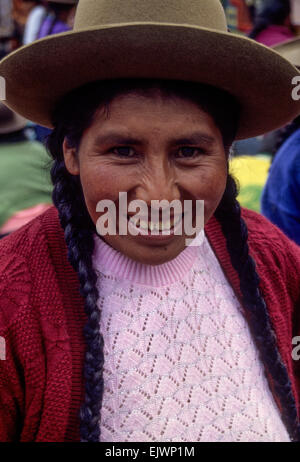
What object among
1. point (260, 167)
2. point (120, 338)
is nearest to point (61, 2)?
point (260, 167)

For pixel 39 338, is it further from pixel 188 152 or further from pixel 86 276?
pixel 188 152

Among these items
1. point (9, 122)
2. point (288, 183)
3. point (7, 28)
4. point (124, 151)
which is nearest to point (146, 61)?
point (124, 151)

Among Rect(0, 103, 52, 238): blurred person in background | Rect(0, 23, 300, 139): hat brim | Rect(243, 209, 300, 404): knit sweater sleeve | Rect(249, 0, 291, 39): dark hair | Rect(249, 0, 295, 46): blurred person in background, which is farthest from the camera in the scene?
Rect(249, 0, 291, 39): dark hair

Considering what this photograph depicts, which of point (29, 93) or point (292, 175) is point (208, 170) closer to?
point (29, 93)

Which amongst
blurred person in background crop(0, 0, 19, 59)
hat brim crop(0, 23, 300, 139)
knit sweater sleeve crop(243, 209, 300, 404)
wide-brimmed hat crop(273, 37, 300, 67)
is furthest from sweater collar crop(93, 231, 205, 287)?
blurred person in background crop(0, 0, 19, 59)

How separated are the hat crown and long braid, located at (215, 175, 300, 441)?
655mm

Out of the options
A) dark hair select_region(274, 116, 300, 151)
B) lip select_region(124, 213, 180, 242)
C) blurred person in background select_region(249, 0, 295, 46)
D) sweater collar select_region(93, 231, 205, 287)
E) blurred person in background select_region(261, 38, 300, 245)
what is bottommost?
sweater collar select_region(93, 231, 205, 287)

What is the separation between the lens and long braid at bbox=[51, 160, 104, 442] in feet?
4.36

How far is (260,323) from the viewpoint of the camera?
5.26 ft

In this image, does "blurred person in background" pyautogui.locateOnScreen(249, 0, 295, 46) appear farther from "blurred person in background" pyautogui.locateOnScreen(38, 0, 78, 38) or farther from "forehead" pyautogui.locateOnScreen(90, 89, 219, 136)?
"forehead" pyautogui.locateOnScreen(90, 89, 219, 136)

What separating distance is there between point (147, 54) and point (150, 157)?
0.25 meters

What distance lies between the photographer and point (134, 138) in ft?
4.09

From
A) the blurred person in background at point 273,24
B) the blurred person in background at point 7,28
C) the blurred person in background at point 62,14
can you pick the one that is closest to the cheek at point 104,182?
the blurred person in background at point 273,24
